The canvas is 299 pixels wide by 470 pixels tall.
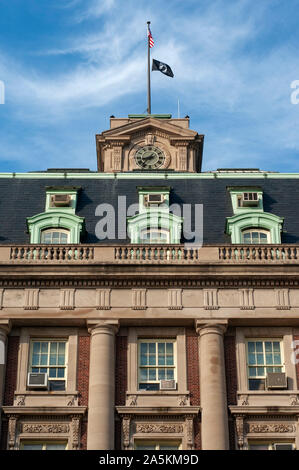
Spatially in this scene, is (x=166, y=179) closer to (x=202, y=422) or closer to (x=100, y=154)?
(x=100, y=154)

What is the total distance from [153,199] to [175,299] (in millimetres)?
6357

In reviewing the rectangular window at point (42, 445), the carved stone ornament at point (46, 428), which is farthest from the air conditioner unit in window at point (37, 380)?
the rectangular window at point (42, 445)

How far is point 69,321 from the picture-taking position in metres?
37.2

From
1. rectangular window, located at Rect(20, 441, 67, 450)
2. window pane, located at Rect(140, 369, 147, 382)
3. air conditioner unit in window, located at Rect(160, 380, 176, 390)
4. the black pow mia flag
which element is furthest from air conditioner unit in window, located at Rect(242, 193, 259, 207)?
the black pow mia flag

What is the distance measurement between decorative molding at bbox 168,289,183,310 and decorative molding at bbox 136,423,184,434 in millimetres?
4458

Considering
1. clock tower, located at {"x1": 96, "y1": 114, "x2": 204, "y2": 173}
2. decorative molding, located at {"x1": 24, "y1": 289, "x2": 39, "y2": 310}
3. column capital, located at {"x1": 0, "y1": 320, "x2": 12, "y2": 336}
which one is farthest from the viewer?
clock tower, located at {"x1": 96, "y1": 114, "x2": 204, "y2": 173}

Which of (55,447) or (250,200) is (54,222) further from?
(55,447)

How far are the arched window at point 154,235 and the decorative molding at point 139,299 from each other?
331cm

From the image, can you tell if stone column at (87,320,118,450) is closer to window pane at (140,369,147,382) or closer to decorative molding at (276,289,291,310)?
window pane at (140,369,147,382)

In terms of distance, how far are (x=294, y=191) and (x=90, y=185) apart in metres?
8.99

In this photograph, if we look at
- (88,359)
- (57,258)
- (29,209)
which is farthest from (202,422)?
(29,209)

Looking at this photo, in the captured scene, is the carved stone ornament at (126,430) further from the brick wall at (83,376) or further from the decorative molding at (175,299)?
the decorative molding at (175,299)

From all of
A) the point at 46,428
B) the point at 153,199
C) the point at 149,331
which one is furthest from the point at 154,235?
the point at 46,428

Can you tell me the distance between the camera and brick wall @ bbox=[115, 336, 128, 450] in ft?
116
